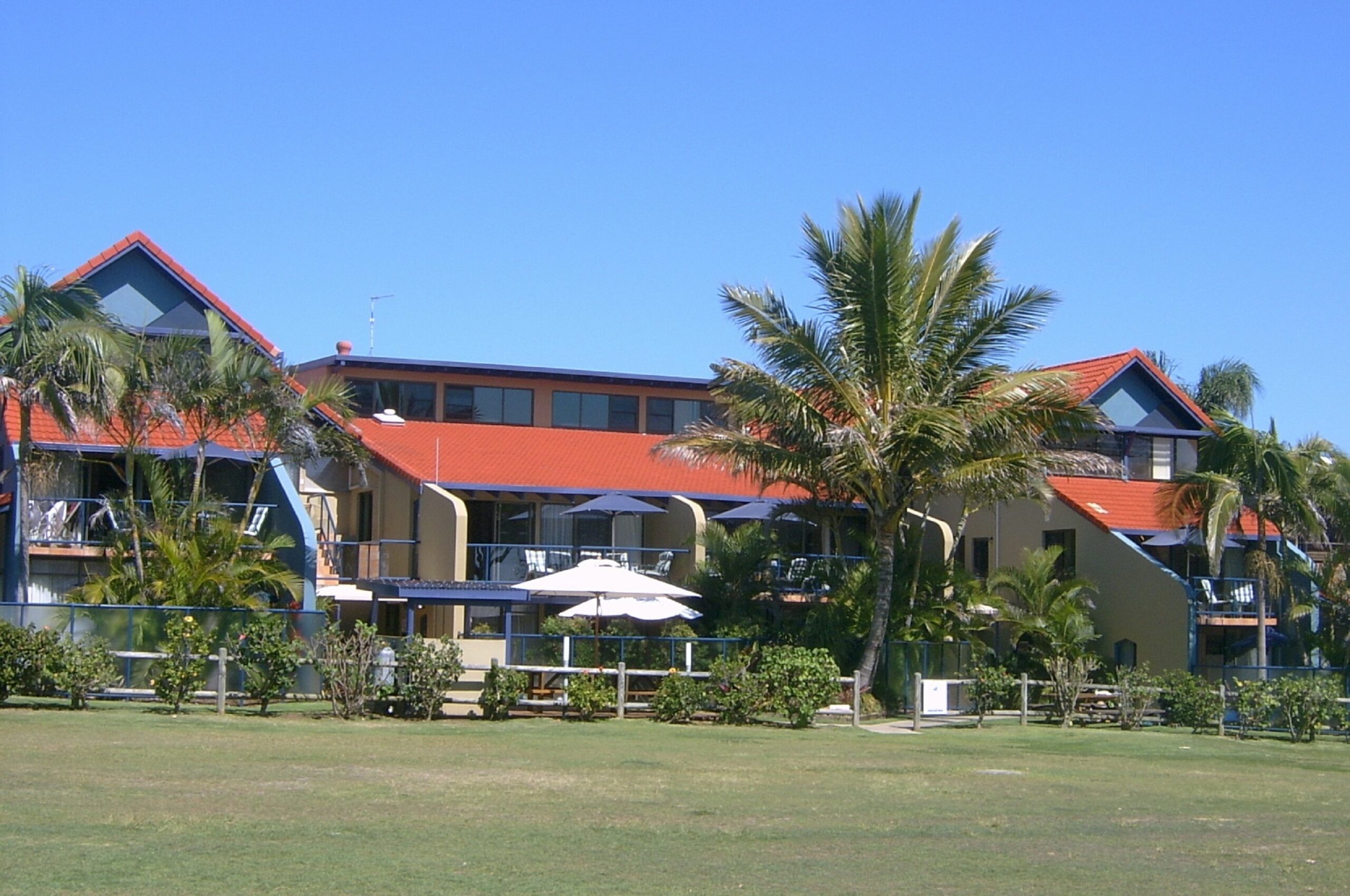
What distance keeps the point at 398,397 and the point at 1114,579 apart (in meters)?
17.6

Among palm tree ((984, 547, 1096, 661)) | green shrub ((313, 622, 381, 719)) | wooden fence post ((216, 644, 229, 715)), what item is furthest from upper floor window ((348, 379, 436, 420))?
green shrub ((313, 622, 381, 719))

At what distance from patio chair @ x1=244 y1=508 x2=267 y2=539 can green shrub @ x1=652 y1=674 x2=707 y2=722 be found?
945 centimetres

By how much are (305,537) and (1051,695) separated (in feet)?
45.3

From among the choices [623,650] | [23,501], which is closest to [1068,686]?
[623,650]

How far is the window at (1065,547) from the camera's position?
1400 inches

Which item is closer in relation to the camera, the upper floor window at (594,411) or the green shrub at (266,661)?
the green shrub at (266,661)

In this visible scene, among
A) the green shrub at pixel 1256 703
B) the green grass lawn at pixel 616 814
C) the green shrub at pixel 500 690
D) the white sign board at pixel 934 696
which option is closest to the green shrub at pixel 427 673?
the green shrub at pixel 500 690

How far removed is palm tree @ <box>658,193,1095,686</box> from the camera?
88.5 ft

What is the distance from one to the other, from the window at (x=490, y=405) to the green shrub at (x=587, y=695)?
1581 centimetres

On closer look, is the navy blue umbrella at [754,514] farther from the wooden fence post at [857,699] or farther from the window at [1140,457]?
the window at [1140,457]

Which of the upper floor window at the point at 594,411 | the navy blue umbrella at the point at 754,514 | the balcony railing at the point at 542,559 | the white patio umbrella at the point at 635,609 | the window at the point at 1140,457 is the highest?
the upper floor window at the point at 594,411

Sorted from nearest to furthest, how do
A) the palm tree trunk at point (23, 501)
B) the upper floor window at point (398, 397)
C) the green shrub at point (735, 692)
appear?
the green shrub at point (735, 692) < the palm tree trunk at point (23, 501) < the upper floor window at point (398, 397)

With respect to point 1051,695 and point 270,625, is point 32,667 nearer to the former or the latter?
point 270,625

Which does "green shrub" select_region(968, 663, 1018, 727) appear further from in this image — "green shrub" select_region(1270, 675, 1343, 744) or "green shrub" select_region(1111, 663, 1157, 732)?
"green shrub" select_region(1270, 675, 1343, 744)
